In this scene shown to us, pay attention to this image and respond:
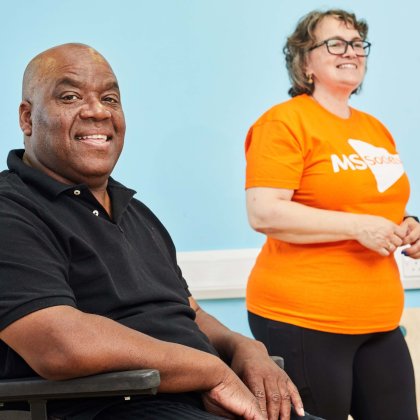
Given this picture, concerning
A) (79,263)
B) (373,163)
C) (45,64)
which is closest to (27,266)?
(79,263)

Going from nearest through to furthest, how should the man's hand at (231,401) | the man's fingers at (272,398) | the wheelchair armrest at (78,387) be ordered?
the wheelchair armrest at (78,387), the man's hand at (231,401), the man's fingers at (272,398)

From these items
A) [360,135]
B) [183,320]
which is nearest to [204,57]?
[360,135]

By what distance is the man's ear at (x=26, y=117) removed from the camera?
1.69 m

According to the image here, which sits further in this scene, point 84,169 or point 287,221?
point 287,221

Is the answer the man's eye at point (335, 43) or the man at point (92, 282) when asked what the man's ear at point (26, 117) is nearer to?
the man at point (92, 282)

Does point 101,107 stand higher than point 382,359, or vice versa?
point 101,107

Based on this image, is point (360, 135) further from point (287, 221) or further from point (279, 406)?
point (279, 406)

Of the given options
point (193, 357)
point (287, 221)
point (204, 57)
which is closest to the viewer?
point (193, 357)

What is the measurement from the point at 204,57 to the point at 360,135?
0.84 m

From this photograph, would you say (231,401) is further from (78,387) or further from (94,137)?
(94,137)

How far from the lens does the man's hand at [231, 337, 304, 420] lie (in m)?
1.65

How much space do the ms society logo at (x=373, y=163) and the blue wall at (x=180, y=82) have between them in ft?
2.45

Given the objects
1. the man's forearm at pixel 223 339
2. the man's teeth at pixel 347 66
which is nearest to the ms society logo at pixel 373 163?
the man's teeth at pixel 347 66

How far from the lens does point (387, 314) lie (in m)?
2.18
